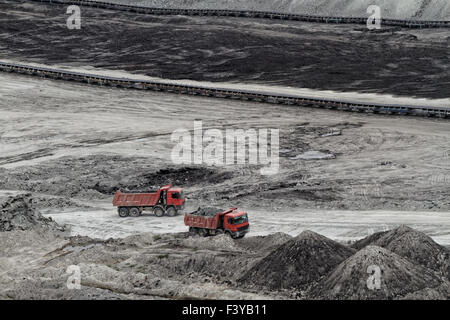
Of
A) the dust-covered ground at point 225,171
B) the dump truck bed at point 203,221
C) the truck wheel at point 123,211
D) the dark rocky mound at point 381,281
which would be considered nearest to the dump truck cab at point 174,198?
the dust-covered ground at point 225,171

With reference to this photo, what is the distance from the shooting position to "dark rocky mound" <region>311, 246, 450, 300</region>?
738 inches

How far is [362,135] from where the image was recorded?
43.2 meters

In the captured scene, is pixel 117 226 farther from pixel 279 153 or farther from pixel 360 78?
pixel 360 78

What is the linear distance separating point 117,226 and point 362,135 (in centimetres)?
1807

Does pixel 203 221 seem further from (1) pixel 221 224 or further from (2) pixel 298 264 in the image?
(2) pixel 298 264

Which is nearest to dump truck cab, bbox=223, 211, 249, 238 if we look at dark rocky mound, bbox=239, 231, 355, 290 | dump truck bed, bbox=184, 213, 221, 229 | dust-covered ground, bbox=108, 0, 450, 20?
dump truck bed, bbox=184, 213, 221, 229

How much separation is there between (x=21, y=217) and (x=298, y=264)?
489 inches

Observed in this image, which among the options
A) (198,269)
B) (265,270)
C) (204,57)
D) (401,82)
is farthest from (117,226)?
(204,57)

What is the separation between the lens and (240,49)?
6806 centimetres

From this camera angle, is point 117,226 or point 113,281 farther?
point 117,226

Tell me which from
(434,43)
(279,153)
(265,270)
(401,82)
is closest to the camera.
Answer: (265,270)

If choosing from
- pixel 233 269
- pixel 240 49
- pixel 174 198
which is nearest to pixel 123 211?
pixel 174 198

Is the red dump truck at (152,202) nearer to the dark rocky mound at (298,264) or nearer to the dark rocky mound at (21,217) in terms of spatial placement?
the dark rocky mound at (21,217)
